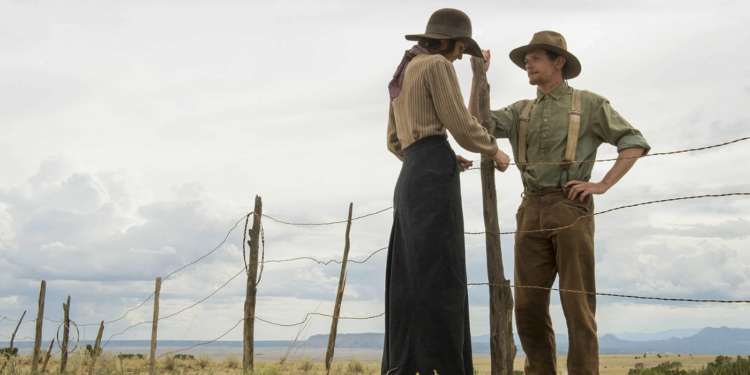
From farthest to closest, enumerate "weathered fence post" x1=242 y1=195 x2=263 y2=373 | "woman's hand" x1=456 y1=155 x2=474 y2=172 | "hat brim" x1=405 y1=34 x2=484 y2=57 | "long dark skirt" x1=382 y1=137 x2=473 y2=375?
"weathered fence post" x1=242 y1=195 x2=263 y2=373 < "woman's hand" x1=456 y1=155 x2=474 y2=172 < "hat brim" x1=405 y1=34 x2=484 y2=57 < "long dark skirt" x1=382 y1=137 x2=473 y2=375

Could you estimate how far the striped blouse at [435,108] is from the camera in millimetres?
3314

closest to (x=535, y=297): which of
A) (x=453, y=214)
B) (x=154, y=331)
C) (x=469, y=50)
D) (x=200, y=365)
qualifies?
(x=453, y=214)

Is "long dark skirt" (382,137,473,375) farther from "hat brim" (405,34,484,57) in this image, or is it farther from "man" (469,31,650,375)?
"man" (469,31,650,375)

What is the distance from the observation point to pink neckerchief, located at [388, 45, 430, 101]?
11.7 ft

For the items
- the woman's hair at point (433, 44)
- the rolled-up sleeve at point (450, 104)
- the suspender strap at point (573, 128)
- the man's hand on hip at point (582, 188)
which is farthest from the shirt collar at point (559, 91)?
the rolled-up sleeve at point (450, 104)

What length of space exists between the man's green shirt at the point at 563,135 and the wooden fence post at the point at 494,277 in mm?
397

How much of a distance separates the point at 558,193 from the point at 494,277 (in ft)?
3.17

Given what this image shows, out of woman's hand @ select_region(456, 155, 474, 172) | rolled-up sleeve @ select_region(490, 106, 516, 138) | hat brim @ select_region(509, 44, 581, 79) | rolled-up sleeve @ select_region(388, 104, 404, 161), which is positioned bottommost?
woman's hand @ select_region(456, 155, 474, 172)

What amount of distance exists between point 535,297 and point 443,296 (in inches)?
44.5

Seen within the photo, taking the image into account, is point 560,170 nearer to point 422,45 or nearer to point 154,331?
point 422,45

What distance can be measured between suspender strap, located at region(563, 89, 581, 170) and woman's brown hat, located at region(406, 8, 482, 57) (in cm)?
101

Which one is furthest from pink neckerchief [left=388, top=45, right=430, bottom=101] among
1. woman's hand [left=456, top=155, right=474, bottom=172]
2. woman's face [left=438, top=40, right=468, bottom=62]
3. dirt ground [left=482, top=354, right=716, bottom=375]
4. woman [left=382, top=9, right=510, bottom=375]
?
dirt ground [left=482, top=354, right=716, bottom=375]

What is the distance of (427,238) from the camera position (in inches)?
130

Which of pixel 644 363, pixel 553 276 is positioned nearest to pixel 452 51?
pixel 553 276
